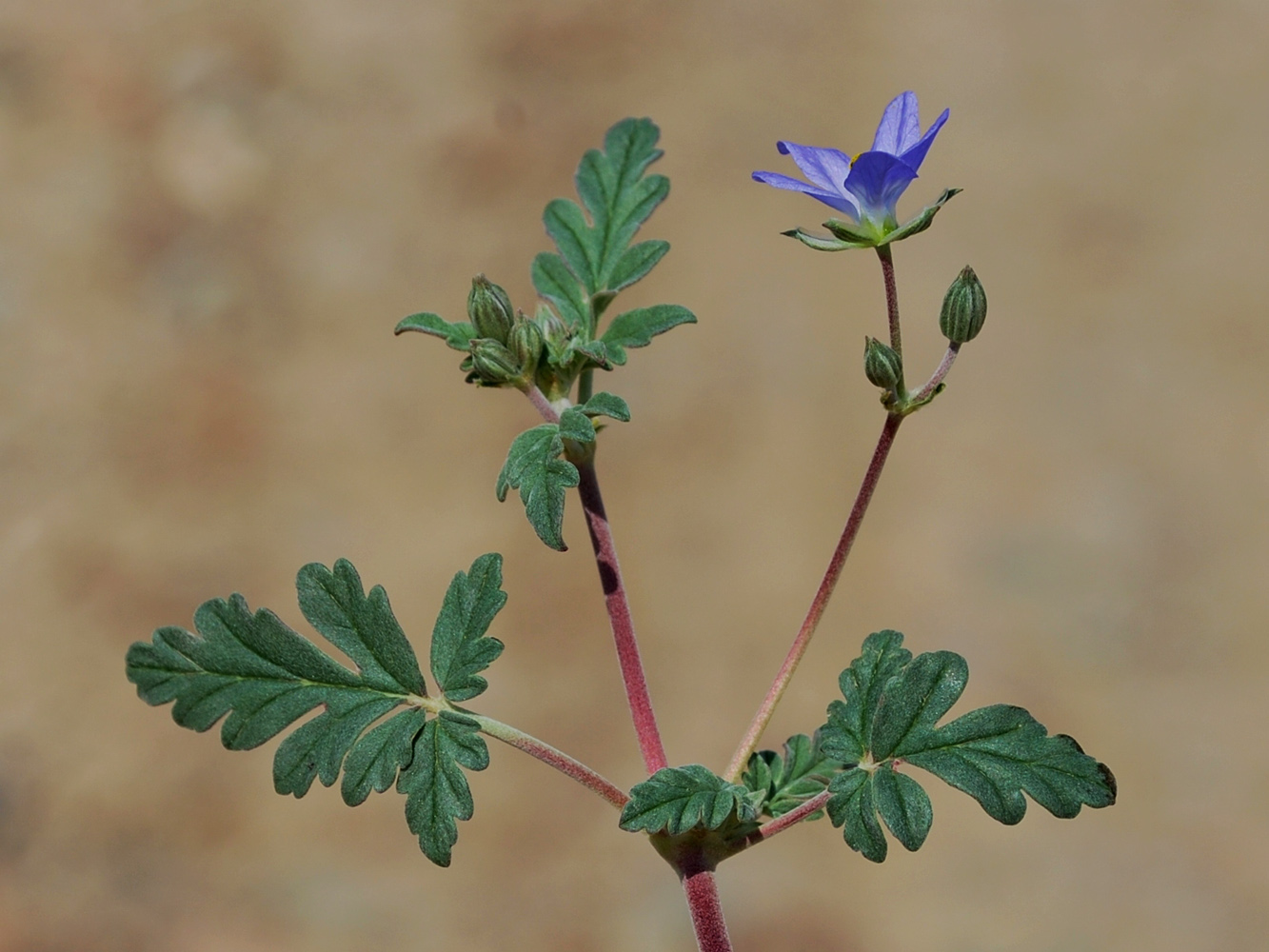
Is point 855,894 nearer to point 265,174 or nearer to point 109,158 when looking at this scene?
point 265,174

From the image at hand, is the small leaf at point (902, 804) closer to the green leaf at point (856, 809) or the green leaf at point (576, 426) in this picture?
the green leaf at point (856, 809)

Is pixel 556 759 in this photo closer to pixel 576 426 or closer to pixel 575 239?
pixel 576 426

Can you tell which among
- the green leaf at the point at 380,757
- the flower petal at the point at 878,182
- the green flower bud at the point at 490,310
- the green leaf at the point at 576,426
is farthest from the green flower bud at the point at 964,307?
the green leaf at the point at 380,757

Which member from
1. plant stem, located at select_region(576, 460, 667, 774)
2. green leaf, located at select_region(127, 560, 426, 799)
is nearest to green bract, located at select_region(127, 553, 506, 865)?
green leaf, located at select_region(127, 560, 426, 799)

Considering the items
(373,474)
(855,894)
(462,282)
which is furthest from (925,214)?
(462,282)

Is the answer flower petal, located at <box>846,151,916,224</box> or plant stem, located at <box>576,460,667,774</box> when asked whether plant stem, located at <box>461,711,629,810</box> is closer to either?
plant stem, located at <box>576,460,667,774</box>
